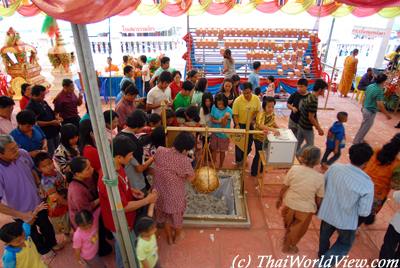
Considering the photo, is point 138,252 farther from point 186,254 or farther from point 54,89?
point 54,89

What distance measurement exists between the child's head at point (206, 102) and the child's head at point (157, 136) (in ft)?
3.85

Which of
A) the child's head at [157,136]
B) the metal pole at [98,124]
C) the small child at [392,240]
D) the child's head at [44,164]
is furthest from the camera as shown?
the child's head at [157,136]

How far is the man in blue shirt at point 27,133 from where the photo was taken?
3.23m

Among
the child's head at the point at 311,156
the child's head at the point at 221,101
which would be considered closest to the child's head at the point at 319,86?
the child's head at the point at 221,101

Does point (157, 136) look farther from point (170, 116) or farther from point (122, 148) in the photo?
point (122, 148)

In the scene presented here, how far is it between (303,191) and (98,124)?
1981 millimetres

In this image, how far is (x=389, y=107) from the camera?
299 inches

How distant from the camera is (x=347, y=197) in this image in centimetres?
248

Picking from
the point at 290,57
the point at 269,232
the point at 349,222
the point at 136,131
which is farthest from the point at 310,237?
the point at 290,57

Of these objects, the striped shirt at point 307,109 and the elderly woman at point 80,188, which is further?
the striped shirt at point 307,109

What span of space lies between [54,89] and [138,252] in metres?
8.25

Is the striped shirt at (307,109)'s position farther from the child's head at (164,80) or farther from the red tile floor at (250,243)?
the child's head at (164,80)

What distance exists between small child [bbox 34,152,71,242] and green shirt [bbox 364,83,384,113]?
16.3ft

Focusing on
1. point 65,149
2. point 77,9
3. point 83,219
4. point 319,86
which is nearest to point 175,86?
point 319,86
